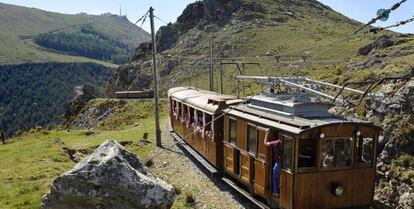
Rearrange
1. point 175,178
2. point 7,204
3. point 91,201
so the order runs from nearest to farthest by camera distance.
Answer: point 91,201, point 7,204, point 175,178

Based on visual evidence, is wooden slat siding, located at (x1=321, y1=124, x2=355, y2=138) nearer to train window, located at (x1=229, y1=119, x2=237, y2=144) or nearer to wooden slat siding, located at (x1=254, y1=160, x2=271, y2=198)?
wooden slat siding, located at (x1=254, y1=160, x2=271, y2=198)

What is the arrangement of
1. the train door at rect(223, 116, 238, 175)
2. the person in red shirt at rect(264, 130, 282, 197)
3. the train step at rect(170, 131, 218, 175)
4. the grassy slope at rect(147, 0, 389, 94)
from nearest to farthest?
the person in red shirt at rect(264, 130, 282, 197) < the train door at rect(223, 116, 238, 175) < the train step at rect(170, 131, 218, 175) < the grassy slope at rect(147, 0, 389, 94)

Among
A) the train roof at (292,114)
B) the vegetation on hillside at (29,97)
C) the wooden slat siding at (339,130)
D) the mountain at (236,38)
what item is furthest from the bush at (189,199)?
the vegetation on hillside at (29,97)

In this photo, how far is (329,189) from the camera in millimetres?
12383

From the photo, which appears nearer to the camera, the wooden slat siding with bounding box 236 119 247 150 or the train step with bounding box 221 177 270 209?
the train step with bounding box 221 177 270 209

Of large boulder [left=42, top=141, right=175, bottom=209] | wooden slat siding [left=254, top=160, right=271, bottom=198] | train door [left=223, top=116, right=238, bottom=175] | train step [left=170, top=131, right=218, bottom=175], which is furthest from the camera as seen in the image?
train step [left=170, top=131, right=218, bottom=175]

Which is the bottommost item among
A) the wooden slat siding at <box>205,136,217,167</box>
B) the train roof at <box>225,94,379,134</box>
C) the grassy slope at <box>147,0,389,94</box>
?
the wooden slat siding at <box>205,136,217,167</box>

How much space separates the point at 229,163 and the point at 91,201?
702 centimetres

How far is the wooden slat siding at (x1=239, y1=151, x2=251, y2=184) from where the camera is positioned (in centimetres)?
1483

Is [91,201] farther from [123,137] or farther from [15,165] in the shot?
[123,137]

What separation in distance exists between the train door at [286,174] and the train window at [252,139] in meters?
1.77

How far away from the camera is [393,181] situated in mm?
14727

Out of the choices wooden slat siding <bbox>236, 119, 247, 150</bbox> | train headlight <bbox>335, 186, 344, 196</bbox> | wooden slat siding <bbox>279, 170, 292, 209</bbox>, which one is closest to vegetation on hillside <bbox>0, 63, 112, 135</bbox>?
wooden slat siding <bbox>236, 119, 247, 150</bbox>

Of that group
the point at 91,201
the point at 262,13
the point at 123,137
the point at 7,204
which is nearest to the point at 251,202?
the point at 91,201
